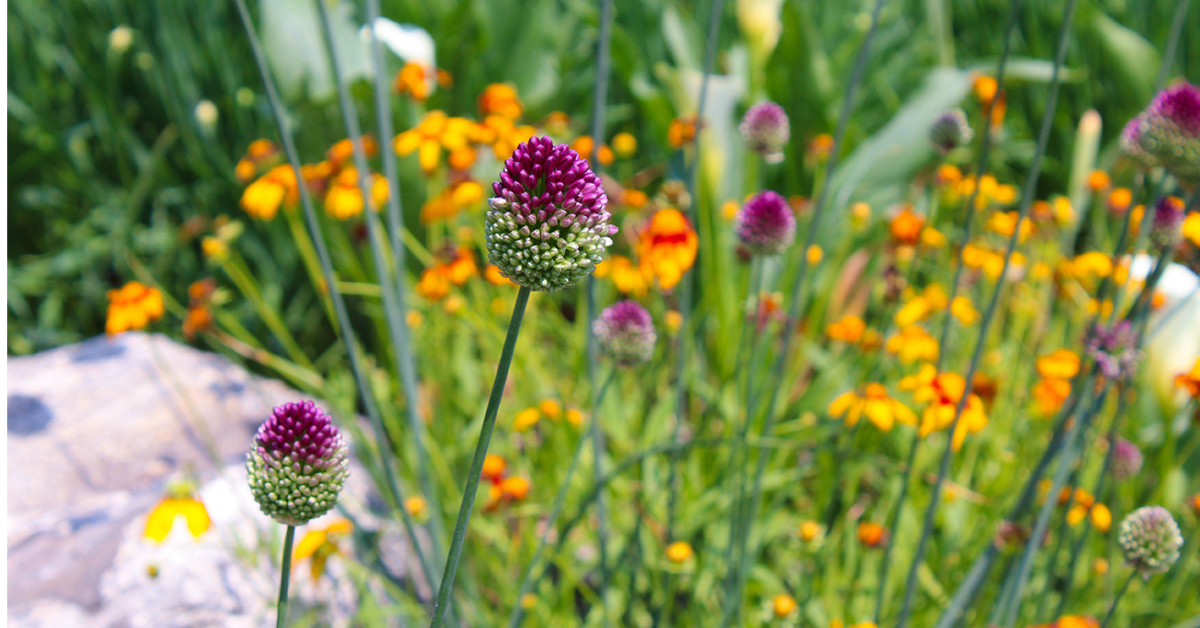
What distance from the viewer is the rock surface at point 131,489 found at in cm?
108

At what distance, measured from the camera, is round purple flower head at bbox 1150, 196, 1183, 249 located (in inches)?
35.5

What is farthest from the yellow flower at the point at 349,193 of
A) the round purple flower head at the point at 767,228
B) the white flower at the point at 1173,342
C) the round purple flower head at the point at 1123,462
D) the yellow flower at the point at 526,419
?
the white flower at the point at 1173,342

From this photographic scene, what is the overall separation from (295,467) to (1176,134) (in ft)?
2.94

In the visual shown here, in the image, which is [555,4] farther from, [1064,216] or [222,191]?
[1064,216]

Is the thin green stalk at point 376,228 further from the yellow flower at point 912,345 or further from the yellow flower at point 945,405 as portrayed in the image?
the yellow flower at point 912,345

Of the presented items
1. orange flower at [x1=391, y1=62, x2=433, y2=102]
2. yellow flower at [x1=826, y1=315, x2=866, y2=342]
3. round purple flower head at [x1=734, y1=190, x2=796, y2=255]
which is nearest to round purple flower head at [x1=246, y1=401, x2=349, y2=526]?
round purple flower head at [x1=734, y1=190, x2=796, y2=255]

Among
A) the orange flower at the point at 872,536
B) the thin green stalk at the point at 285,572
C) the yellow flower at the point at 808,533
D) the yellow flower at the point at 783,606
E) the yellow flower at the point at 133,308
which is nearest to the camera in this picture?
the thin green stalk at the point at 285,572

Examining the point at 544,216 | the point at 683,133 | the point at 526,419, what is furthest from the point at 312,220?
the point at 683,133

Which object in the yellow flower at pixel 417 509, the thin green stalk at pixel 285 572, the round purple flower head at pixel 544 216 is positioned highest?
the round purple flower head at pixel 544 216

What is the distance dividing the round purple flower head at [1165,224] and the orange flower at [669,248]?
0.56 meters

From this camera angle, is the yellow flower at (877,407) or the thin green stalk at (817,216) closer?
the thin green stalk at (817,216)

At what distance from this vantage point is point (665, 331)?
1.56 metres

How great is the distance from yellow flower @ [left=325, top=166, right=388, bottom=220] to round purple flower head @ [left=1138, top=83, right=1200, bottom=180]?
108cm

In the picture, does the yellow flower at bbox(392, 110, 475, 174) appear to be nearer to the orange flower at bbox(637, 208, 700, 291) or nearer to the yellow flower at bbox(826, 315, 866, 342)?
the orange flower at bbox(637, 208, 700, 291)
